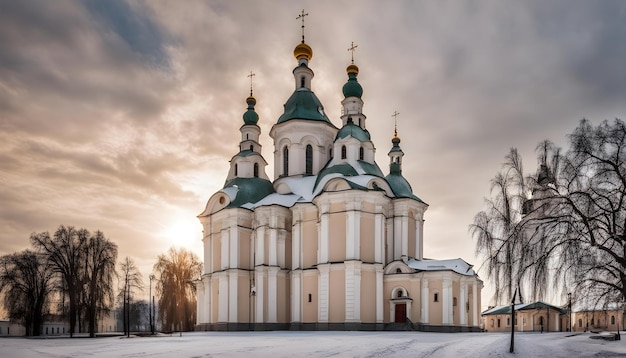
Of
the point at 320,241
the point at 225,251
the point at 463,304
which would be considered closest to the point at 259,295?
the point at 225,251

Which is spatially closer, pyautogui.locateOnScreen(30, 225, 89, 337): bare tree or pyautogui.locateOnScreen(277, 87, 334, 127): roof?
pyautogui.locateOnScreen(30, 225, 89, 337): bare tree

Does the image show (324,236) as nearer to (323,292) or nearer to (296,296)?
(323,292)

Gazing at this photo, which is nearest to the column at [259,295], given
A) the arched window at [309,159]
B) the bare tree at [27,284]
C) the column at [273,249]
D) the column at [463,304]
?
the column at [273,249]

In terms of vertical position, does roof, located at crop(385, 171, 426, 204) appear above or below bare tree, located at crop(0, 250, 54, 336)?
above

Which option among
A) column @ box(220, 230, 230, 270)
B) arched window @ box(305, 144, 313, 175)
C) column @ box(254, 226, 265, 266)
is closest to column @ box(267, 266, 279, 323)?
column @ box(254, 226, 265, 266)

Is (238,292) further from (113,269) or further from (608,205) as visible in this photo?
(608,205)

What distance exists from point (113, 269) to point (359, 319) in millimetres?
21594

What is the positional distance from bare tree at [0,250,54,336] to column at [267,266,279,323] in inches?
835

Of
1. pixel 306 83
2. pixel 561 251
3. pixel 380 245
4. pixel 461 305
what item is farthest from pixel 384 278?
pixel 561 251

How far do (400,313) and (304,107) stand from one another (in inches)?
809

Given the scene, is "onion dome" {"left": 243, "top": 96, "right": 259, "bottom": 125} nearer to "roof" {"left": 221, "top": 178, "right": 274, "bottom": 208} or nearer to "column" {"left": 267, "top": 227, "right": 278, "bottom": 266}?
"roof" {"left": 221, "top": 178, "right": 274, "bottom": 208}

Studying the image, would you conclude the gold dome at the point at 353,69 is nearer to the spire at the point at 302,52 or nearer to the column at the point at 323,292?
the spire at the point at 302,52

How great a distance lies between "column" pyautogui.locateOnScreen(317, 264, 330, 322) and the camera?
1561 inches

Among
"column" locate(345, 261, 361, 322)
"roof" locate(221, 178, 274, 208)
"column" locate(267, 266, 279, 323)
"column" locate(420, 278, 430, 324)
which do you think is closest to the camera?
"column" locate(345, 261, 361, 322)
